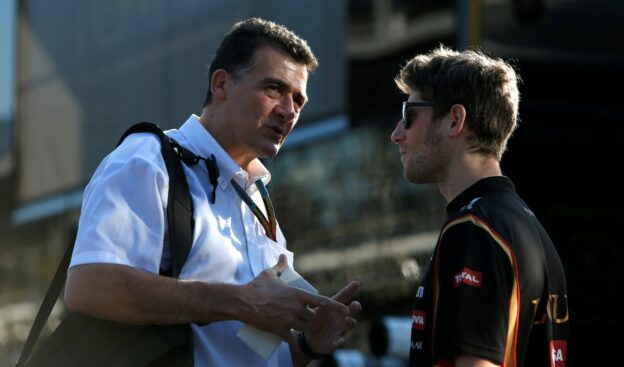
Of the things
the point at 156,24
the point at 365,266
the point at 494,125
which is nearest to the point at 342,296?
the point at 494,125

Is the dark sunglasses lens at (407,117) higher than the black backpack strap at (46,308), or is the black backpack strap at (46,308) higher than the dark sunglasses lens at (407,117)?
the dark sunglasses lens at (407,117)

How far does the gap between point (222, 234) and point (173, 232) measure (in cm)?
22

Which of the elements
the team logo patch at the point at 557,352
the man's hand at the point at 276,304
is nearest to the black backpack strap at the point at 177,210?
the man's hand at the point at 276,304

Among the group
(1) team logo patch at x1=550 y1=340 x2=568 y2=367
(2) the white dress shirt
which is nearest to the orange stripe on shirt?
(1) team logo patch at x1=550 y1=340 x2=568 y2=367

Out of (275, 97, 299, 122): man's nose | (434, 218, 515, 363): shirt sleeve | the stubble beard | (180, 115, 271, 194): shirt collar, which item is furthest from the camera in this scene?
(275, 97, 299, 122): man's nose

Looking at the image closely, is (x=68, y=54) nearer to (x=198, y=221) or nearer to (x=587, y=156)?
(x=587, y=156)

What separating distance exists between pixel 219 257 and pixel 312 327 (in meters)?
0.39

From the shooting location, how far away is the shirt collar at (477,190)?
131 inches

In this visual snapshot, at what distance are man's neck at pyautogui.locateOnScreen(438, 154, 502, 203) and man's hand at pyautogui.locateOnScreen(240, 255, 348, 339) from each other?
1.48 feet

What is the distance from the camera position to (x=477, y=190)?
3.34 metres

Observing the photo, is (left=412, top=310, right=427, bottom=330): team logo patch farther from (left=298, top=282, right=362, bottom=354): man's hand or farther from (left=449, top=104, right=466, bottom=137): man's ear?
(left=449, top=104, right=466, bottom=137): man's ear

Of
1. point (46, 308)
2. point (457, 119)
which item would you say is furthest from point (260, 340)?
point (457, 119)

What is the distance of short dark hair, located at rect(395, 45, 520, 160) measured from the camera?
3434 millimetres

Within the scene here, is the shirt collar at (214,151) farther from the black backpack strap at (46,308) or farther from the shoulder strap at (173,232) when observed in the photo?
the black backpack strap at (46,308)
